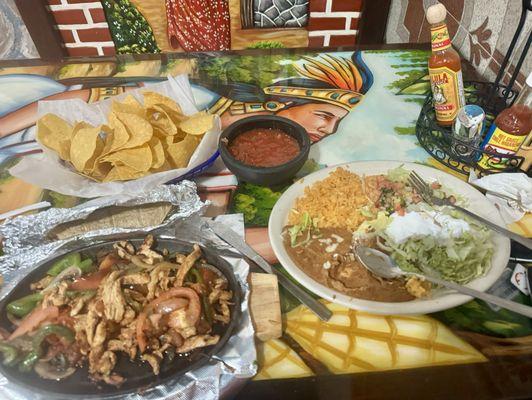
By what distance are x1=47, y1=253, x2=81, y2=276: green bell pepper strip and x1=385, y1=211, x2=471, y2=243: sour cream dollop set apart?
0.88m

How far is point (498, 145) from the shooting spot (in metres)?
1.44

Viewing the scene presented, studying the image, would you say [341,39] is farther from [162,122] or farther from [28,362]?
[28,362]

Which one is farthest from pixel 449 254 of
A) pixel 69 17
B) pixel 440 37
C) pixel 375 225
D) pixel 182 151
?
pixel 69 17

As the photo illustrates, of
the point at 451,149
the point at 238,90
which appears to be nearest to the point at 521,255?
the point at 451,149

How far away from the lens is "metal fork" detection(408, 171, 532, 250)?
3.84 ft

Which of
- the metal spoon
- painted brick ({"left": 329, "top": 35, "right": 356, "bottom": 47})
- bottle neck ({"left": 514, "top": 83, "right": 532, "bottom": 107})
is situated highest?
bottle neck ({"left": 514, "top": 83, "right": 532, "bottom": 107})

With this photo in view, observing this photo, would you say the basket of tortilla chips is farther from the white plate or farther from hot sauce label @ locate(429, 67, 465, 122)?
hot sauce label @ locate(429, 67, 465, 122)

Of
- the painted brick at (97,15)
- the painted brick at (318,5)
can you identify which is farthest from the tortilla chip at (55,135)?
the painted brick at (318,5)

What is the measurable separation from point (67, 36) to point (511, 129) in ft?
10.2

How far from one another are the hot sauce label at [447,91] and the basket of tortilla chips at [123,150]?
32.1 inches

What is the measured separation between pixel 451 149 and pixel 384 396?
939mm

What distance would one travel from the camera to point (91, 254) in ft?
3.93

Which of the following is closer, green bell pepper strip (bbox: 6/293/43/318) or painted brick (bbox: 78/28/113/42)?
green bell pepper strip (bbox: 6/293/43/318)

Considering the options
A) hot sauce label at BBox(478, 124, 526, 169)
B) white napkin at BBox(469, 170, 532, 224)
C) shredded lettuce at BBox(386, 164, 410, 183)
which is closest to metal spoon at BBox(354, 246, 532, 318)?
shredded lettuce at BBox(386, 164, 410, 183)
